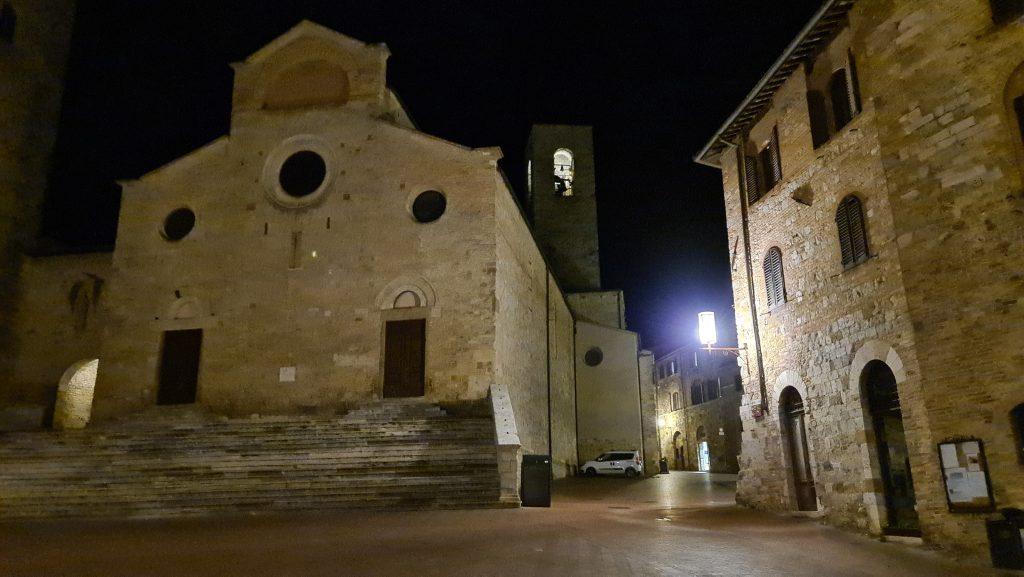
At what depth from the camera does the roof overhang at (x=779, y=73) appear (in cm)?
1076

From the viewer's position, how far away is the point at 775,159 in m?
13.0

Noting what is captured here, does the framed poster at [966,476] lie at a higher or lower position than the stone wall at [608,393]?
lower

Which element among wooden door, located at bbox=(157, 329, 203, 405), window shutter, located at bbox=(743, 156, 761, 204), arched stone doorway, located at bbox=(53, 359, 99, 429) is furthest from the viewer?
arched stone doorway, located at bbox=(53, 359, 99, 429)

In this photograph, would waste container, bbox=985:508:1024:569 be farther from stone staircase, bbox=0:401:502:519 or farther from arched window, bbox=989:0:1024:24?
stone staircase, bbox=0:401:502:519

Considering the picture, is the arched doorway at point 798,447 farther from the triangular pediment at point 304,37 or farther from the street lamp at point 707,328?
the triangular pediment at point 304,37

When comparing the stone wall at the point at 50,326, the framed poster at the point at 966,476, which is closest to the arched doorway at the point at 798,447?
the framed poster at the point at 966,476

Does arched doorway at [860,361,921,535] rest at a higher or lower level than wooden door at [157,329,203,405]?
lower

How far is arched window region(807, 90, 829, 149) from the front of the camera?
11523 millimetres

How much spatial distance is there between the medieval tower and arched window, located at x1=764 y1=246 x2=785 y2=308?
2211cm

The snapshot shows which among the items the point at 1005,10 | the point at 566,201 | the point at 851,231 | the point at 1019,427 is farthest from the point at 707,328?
the point at 566,201

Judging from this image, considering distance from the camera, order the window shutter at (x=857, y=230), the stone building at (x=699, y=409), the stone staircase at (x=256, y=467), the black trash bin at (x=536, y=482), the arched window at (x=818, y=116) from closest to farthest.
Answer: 1. the window shutter at (x=857, y=230)
2. the stone staircase at (x=256, y=467)
3. the black trash bin at (x=536, y=482)
4. the arched window at (x=818, y=116)
5. the stone building at (x=699, y=409)

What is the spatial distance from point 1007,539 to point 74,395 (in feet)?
75.3

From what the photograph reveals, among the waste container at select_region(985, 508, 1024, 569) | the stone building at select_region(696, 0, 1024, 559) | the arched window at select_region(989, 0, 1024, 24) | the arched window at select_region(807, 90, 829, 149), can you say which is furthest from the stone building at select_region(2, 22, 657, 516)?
the arched window at select_region(989, 0, 1024, 24)

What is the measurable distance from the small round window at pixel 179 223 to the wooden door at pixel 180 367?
2833mm
